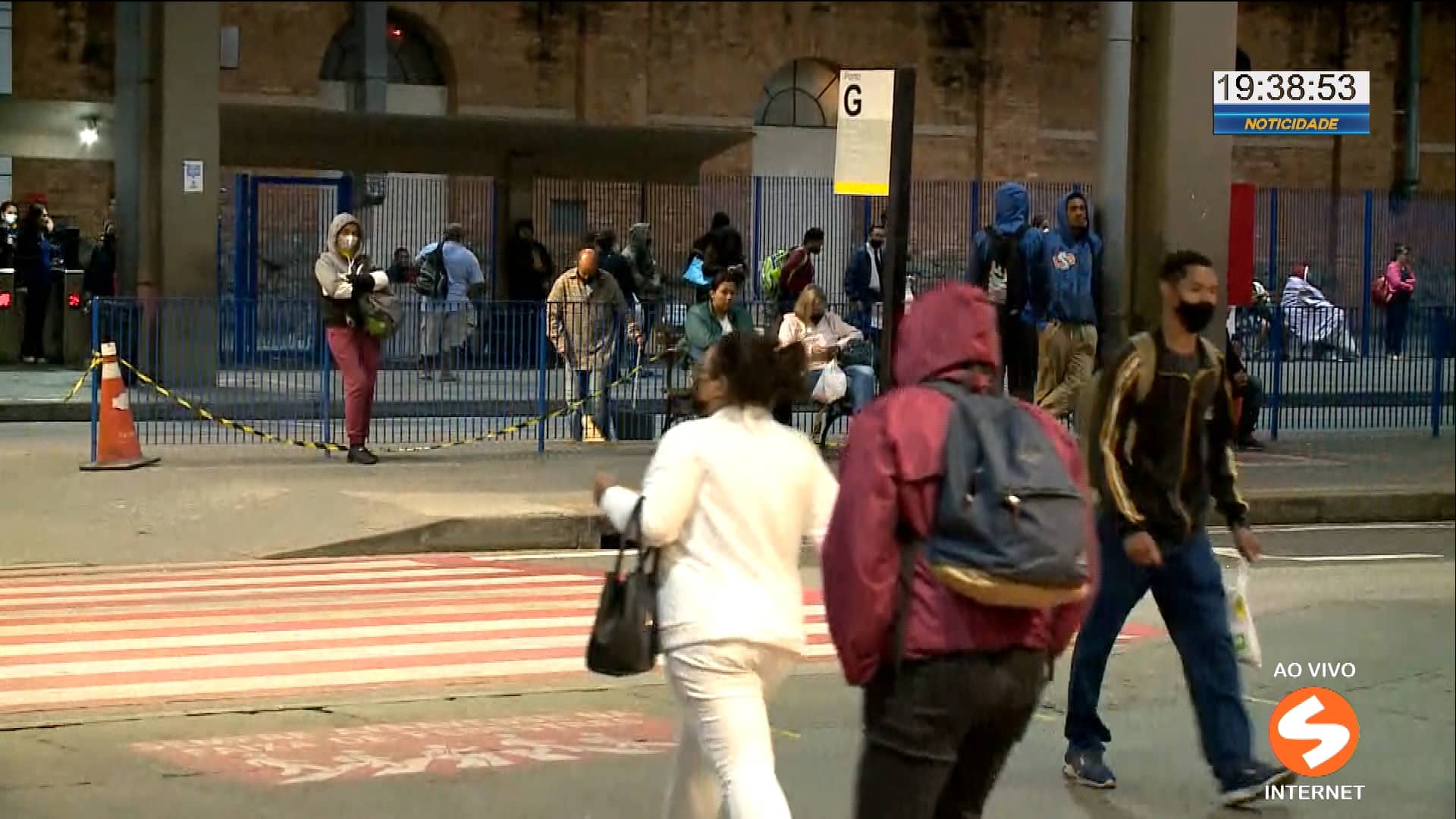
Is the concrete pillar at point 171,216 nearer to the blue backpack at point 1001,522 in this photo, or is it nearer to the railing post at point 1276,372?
the blue backpack at point 1001,522

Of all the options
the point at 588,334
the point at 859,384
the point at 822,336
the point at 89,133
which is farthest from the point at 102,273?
the point at 859,384

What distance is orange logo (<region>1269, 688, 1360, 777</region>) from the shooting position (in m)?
8.06

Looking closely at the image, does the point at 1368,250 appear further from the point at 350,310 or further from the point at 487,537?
the point at 487,537

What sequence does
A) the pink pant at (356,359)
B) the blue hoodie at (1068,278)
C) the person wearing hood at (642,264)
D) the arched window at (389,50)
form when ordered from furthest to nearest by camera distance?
1. the person wearing hood at (642,264)
2. the blue hoodie at (1068,278)
3. the pink pant at (356,359)
4. the arched window at (389,50)

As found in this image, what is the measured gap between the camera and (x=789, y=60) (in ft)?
35.0

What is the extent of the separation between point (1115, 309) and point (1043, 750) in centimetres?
1049

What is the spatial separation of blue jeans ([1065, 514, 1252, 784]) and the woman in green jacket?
11025 millimetres

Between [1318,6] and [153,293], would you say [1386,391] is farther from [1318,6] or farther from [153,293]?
[153,293]

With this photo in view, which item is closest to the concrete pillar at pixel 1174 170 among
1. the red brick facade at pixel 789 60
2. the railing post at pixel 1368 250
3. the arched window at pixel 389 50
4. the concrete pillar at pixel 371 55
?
the red brick facade at pixel 789 60

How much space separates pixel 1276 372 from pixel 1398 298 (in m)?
4.15

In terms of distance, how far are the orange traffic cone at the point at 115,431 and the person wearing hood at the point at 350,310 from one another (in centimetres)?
161

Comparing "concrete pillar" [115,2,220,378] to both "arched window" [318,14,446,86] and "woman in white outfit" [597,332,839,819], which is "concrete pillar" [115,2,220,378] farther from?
"woman in white outfit" [597,332,839,819]

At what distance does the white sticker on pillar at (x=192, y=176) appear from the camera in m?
23.2

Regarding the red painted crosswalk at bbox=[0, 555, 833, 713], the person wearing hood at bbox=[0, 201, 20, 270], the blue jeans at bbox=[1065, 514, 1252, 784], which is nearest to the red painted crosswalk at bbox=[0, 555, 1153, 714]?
the red painted crosswalk at bbox=[0, 555, 833, 713]
